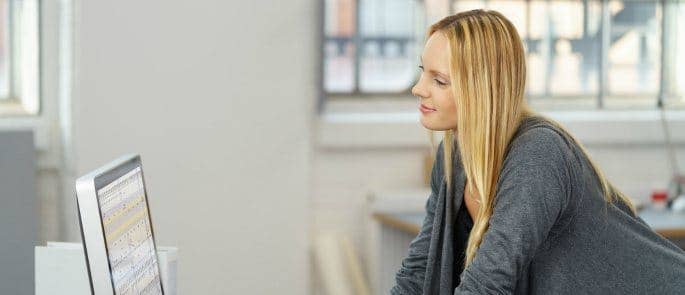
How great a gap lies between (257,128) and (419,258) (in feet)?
7.12

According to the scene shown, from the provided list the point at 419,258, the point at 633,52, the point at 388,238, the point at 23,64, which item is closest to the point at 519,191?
the point at 419,258

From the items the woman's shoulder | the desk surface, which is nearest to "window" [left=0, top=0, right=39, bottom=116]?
the desk surface

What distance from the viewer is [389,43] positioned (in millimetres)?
4887

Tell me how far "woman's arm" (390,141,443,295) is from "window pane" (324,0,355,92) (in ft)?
7.80

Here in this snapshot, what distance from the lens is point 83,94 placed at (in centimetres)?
436

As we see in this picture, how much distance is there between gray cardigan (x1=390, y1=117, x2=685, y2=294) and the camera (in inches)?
77.7

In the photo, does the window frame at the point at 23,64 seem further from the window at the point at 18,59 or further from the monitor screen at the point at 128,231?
the monitor screen at the point at 128,231

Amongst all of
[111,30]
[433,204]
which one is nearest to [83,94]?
[111,30]

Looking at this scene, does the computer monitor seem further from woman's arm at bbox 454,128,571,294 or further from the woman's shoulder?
the woman's shoulder

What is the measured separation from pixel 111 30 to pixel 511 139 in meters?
2.58

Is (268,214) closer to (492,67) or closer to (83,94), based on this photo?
(83,94)

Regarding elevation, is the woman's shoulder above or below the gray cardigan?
above

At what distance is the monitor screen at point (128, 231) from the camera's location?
1696mm

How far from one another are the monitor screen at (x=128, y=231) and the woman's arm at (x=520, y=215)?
1.81 ft
